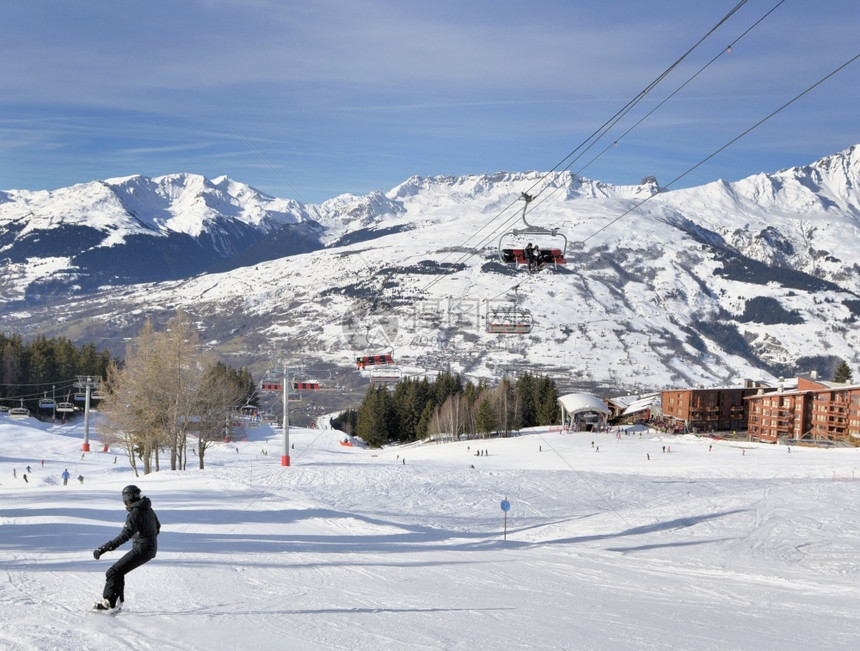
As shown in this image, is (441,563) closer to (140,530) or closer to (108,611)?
(108,611)

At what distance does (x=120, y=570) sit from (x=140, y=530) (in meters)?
0.57

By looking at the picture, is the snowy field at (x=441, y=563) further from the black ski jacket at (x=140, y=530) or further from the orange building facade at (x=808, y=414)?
the orange building facade at (x=808, y=414)

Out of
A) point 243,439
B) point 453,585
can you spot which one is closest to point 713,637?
point 453,585

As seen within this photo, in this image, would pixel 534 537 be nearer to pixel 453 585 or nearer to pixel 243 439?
pixel 453 585

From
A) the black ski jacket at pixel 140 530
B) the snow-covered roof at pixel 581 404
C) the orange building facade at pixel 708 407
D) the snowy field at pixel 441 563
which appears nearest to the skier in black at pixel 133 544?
the black ski jacket at pixel 140 530

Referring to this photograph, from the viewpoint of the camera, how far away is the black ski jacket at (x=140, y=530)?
9.96 metres

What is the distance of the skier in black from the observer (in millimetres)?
9953

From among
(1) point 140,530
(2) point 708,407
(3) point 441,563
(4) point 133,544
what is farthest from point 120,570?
(2) point 708,407

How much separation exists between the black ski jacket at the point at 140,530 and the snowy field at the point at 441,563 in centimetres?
89

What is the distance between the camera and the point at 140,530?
32.9 feet

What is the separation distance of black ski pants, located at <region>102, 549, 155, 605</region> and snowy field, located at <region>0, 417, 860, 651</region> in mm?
344

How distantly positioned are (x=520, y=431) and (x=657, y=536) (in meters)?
76.1

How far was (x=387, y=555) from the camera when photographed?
18.0 meters

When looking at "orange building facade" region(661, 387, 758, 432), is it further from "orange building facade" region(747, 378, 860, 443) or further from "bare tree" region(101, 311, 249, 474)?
"bare tree" region(101, 311, 249, 474)
